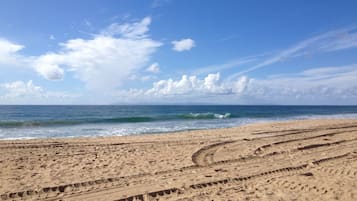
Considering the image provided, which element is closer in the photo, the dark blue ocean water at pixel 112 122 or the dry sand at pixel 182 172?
the dry sand at pixel 182 172

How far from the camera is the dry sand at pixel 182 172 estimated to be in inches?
229

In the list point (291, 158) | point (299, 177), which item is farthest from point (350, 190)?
point (291, 158)

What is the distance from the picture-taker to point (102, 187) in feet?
20.5

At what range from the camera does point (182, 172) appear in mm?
7445

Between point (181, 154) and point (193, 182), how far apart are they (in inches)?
129

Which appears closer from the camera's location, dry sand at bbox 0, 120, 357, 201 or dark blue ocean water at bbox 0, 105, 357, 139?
dry sand at bbox 0, 120, 357, 201

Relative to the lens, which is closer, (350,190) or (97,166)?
(350,190)

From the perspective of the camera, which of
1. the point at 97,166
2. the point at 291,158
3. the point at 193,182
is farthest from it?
the point at 291,158

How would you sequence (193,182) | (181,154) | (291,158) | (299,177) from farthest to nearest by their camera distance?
1. (181,154)
2. (291,158)
3. (299,177)
4. (193,182)

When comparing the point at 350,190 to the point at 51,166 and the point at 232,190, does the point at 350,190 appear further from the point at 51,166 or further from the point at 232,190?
the point at 51,166

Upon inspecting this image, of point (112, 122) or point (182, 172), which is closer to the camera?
point (182, 172)

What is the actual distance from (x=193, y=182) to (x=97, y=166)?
306 cm

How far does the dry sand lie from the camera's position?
229 inches

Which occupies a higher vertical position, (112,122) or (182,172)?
(182,172)
